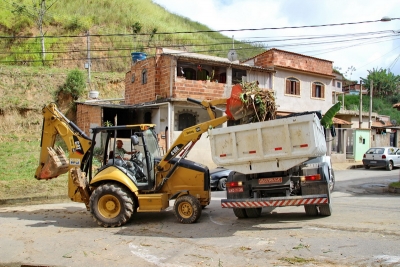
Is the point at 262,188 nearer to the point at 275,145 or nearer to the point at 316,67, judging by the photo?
the point at 275,145

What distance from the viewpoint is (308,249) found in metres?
5.94

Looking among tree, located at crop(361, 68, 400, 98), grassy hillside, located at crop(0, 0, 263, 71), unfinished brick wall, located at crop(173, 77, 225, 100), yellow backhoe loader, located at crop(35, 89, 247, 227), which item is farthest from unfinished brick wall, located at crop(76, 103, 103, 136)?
tree, located at crop(361, 68, 400, 98)

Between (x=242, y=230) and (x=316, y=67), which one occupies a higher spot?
(x=316, y=67)

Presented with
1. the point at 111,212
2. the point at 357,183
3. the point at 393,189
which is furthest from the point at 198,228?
the point at 357,183

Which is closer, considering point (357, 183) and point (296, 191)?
point (296, 191)

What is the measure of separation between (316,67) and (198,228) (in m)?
23.4

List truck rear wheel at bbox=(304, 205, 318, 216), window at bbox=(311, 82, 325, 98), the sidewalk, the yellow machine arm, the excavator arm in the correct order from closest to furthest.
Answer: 1. the yellow machine arm
2. truck rear wheel at bbox=(304, 205, 318, 216)
3. the excavator arm
4. the sidewalk
5. window at bbox=(311, 82, 325, 98)

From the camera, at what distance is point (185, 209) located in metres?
8.22

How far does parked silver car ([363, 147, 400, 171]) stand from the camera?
76.3ft

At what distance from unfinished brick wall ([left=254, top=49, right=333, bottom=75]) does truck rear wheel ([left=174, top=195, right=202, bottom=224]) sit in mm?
19050

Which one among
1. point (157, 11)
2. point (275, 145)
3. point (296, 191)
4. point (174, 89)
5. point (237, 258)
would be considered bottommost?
point (237, 258)

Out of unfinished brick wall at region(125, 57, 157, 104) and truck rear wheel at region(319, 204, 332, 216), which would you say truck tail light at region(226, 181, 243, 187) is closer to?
truck rear wheel at region(319, 204, 332, 216)

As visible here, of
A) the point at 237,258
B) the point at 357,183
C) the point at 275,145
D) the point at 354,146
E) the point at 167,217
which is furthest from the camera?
the point at 354,146


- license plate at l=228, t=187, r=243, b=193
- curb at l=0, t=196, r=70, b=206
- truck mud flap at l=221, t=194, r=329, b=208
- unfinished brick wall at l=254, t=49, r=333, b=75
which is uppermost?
unfinished brick wall at l=254, t=49, r=333, b=75
